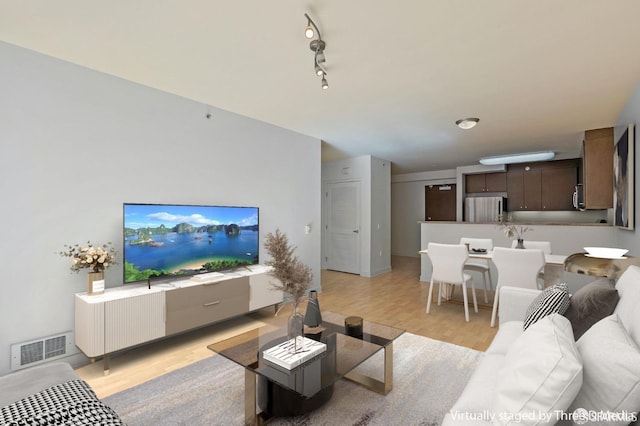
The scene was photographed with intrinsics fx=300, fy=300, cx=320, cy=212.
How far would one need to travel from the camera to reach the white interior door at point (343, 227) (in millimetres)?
6141

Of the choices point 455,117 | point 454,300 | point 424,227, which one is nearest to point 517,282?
point 454,300

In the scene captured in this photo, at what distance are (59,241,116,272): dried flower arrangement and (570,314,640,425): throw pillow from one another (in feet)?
9.95

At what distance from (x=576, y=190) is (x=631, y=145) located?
3400 mm

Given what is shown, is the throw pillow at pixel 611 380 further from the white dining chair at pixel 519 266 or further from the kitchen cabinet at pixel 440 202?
the kitchen cabinet at pixel 440 202

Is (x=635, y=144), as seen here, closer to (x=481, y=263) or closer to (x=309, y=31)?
(x=481, y=263)

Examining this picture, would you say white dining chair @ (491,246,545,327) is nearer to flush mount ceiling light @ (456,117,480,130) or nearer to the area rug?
the area rug

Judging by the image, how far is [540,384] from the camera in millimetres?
901

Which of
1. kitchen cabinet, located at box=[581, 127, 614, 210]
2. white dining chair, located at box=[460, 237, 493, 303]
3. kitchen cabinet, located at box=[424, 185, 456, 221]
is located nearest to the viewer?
kitchen cabinet, located at box=[581, 127, 614, 210]

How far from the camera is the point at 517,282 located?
10.7 ft

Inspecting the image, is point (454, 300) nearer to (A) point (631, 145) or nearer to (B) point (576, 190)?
(A) point (631, 145)

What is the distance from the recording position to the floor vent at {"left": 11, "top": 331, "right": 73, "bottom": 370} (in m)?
2.23

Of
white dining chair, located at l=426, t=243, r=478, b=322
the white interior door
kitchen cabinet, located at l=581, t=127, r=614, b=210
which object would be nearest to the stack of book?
white dining chair, located at l=426, t=243, r=478, b=322

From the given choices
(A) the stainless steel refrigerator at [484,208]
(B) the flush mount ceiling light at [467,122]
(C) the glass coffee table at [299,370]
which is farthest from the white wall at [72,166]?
(A) the stainless steel refrigerator at [484,208]

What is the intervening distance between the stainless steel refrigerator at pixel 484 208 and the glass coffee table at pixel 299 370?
569 cm
